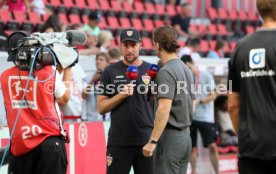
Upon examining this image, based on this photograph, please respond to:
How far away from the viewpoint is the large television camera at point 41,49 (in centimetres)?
657

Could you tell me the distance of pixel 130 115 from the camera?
8047mm

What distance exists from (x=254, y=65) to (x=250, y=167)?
729 millimetres

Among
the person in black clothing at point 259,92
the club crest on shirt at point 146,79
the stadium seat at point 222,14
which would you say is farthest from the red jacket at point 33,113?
the stadium seat at point 222,14

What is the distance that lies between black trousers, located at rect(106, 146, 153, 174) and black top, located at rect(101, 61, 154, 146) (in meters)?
0.06

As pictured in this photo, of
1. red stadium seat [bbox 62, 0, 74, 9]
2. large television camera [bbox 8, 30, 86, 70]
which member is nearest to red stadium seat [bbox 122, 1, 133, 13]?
red stadium seat [bbox 62, 0, 74, 9]

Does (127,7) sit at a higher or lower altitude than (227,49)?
higher

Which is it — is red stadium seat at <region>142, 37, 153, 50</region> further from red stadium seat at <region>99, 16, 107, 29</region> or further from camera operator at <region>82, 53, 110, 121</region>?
camera operator at <region>82, 53, 110, 121</region>

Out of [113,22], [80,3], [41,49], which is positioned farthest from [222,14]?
[41,49]

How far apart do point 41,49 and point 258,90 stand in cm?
211

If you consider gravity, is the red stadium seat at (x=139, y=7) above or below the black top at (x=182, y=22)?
above

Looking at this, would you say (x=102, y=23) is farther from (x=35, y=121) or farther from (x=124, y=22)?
(x=35, y=121)

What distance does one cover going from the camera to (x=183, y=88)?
7.20 metres

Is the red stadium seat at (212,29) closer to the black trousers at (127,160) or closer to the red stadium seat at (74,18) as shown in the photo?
the red stadium seat at (74,18)

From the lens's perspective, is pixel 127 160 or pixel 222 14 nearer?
pixel 127 160
